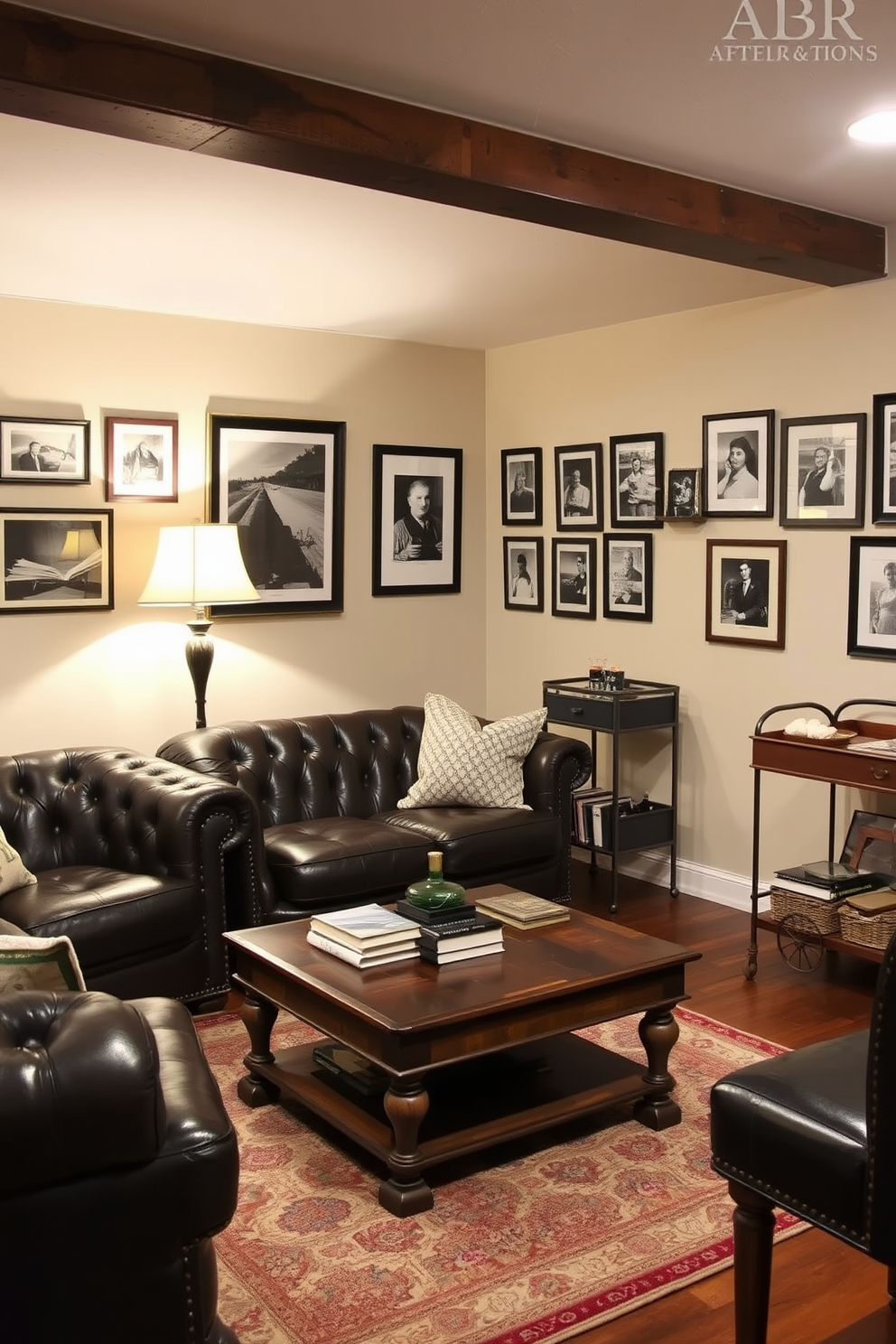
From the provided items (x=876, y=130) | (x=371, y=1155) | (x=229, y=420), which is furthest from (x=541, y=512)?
(x=371, y=1155)

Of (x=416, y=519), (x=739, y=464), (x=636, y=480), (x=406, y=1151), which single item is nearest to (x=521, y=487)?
(x=416, y=519)

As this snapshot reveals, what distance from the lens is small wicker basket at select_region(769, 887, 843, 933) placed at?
14.7 feet

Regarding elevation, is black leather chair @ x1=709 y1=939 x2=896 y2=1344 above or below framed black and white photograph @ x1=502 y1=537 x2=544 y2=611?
below

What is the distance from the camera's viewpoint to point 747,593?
5441 mm

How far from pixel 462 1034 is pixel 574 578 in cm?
364

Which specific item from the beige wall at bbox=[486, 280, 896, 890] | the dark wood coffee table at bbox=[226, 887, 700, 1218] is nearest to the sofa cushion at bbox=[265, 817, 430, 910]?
the dark wood coffee table at bbox=[226, 887, 700, 1218]

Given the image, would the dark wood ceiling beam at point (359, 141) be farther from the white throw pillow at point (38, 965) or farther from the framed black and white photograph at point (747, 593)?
the white throw pillow at point (38, 965)

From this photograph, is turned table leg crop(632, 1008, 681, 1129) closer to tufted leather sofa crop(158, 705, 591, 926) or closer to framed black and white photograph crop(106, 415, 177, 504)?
tufted leather sofa crop(158, 705, 591, 926)

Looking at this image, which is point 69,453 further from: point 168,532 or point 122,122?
point 122,122

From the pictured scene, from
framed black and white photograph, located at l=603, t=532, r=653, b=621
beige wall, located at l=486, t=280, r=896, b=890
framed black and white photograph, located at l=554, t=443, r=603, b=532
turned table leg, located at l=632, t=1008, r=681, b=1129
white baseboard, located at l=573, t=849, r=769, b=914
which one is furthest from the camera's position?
framed black and white photograph, located at l=554, t=443, r=603, b=532

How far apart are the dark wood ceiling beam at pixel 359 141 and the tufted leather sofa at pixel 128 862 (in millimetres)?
2117

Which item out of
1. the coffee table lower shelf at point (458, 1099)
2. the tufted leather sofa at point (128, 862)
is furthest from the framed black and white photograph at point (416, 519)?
the coffee table lower shelf at point (458, 1099)

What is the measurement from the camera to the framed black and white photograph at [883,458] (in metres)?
4.76

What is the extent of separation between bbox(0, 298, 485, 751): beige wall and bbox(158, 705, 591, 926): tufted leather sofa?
653 mm
